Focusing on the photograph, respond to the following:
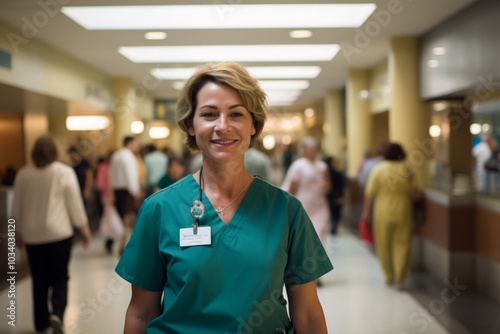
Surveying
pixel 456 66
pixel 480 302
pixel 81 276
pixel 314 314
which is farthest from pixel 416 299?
pixel 314 314

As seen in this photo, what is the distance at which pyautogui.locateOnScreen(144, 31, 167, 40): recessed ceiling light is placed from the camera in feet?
26.9

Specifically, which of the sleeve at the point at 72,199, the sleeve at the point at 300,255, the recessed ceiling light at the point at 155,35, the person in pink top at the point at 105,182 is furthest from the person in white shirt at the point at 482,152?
the sleeve at the point at 300,255

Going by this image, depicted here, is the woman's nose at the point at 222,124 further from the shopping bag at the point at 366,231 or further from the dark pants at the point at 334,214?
the dark pants at the point at 334,214

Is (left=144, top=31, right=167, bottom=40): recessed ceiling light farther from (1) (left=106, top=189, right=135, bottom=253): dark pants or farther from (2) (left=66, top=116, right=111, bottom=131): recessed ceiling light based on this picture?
(2) (left=66, top=116, right=111, bottom=131): recessed ceiling light

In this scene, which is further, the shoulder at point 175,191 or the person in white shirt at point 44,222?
the person in white shirt at point 44,222

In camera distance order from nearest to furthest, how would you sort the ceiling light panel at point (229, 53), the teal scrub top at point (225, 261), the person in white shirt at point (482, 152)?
the teal scrub top at point (225, 261), the ceiling light panel at point (229, 53), the person in white shirt at point (482, 152)

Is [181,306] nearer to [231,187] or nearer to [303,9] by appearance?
[231,187]

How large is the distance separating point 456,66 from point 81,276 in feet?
18.8

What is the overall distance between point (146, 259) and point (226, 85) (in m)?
0.64

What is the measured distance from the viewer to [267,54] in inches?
420

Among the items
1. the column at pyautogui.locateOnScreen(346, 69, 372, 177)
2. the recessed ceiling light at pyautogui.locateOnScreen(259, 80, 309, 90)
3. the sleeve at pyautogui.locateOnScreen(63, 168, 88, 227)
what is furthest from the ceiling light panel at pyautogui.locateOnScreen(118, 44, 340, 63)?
the sleeve at pyautogui.locateOnScreen(63, 168, 88, 227)

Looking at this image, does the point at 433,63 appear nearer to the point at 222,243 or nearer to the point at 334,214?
the point at 334,214

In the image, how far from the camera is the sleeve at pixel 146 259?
6.38 ft

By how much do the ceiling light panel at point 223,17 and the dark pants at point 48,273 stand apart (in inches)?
127
